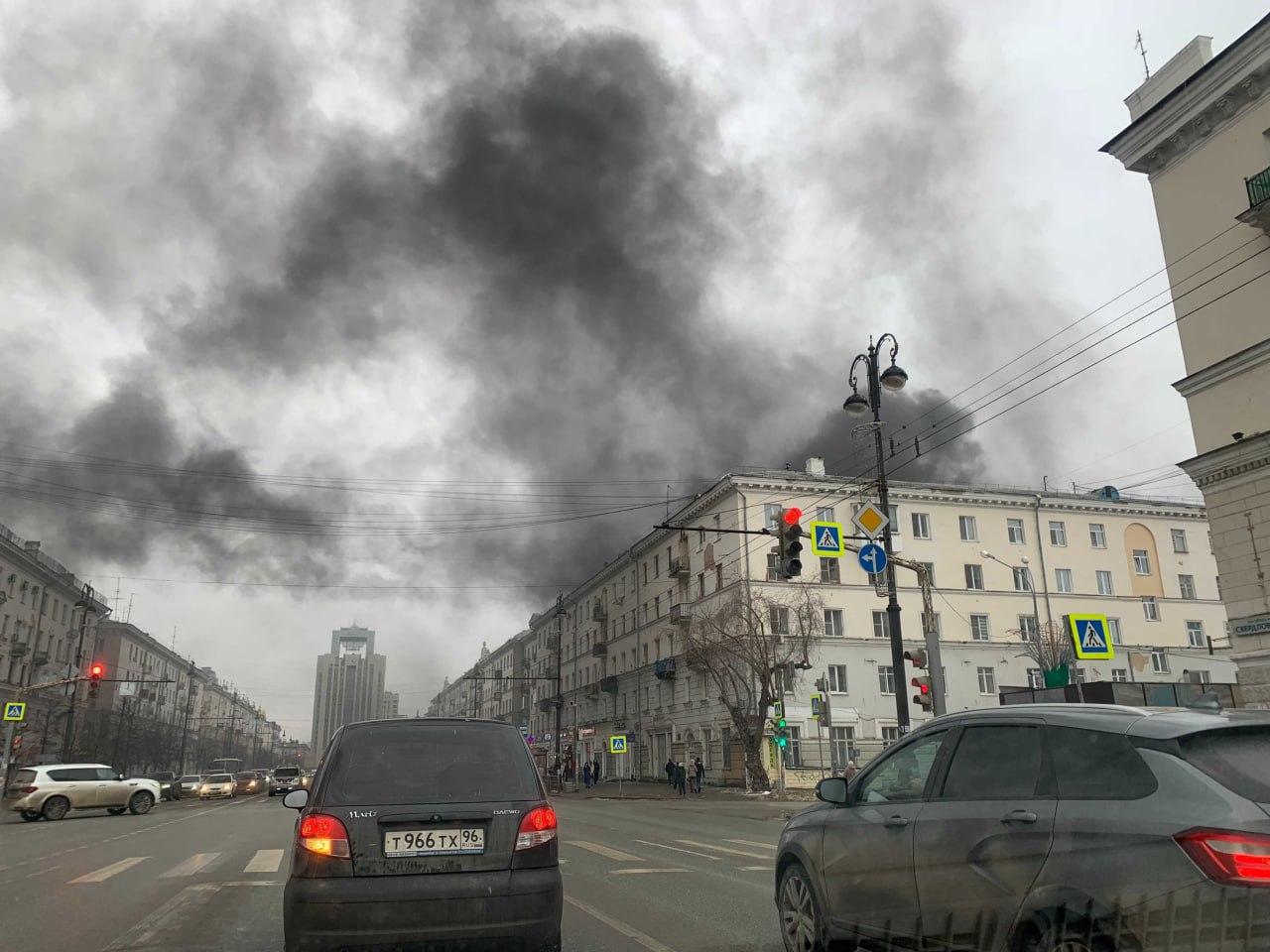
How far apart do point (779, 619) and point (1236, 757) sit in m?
41.7

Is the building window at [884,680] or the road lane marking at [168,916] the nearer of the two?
the road lane marking at [168,916]

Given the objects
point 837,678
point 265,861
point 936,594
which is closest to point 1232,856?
point 265,861

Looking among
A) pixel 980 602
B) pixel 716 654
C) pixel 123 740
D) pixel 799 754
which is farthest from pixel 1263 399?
pixel 123 740

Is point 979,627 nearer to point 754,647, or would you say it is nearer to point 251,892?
point 754,647

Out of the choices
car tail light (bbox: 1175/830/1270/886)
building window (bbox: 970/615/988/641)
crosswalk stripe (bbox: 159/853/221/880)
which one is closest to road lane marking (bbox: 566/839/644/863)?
crosswalk stripe (bbox: 159/853/221/880)

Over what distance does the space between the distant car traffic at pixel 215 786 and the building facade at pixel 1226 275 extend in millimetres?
47050

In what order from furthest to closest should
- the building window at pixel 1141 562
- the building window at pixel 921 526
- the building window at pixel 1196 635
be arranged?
the building window at pixel 1141 562
the building window at pixel 1196 635
the building window at pixel 921 526

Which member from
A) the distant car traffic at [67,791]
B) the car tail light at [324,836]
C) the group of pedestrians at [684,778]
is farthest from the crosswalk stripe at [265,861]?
the group of pedestrians at [684,778]

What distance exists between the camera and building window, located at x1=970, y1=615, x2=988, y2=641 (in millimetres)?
50241

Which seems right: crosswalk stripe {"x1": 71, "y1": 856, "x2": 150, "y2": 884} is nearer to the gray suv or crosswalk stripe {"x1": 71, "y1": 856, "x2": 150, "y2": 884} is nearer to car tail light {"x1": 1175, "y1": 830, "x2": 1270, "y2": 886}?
the gray suv

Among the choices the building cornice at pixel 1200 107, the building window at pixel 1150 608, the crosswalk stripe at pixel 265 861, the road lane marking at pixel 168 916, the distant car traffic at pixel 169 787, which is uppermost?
the building cornice at pixel 1200 107

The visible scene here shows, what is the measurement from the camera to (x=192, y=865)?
12.4 m

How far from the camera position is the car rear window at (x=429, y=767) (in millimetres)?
5512

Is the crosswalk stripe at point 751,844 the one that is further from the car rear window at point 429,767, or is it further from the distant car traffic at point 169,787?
the distant car traffic at point 169,787
